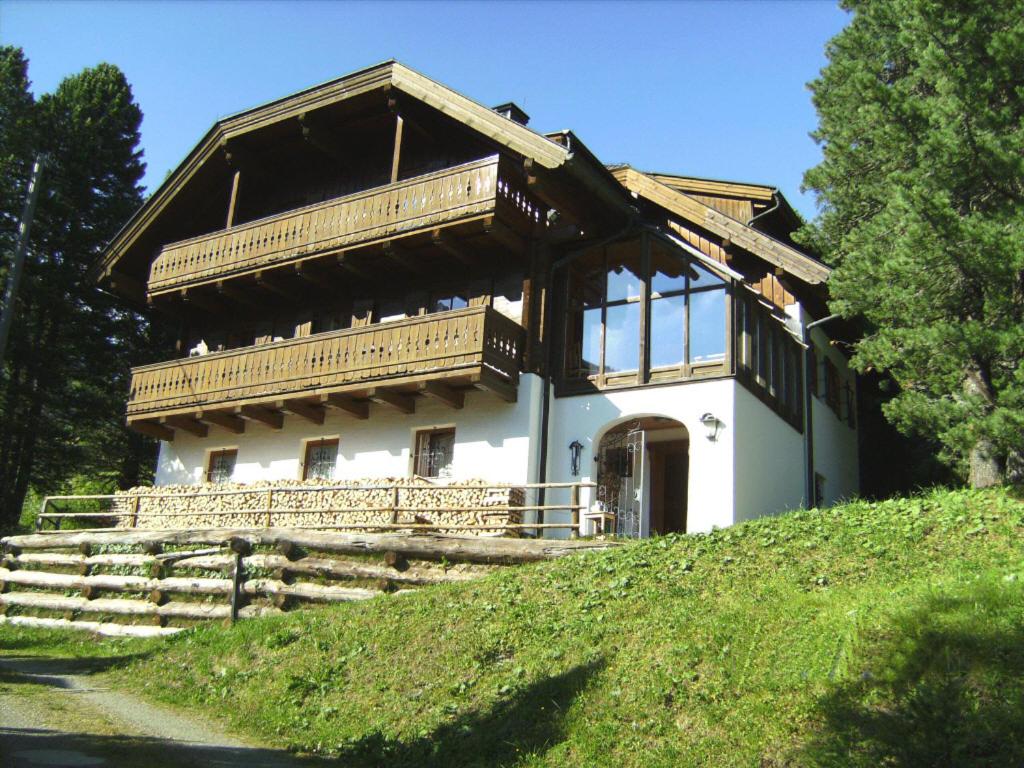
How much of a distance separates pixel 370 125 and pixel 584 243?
706 centimetres

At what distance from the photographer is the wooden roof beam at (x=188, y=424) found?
25.2 meters

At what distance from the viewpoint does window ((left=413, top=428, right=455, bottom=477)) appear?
71.3ft

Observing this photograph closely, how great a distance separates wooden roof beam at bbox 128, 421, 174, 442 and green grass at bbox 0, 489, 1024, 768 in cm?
1084

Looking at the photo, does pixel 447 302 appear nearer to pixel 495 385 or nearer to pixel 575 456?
pixel 495 385

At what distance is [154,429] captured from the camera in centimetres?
2611

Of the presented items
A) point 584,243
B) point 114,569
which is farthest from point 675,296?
point 114,569

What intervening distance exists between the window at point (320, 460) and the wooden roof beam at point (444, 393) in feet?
11.4

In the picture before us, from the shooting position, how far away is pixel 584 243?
22.4 meters

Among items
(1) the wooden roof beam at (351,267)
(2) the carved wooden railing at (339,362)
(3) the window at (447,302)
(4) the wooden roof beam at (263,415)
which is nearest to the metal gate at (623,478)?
(2) the carved wooden railing at (339,362)

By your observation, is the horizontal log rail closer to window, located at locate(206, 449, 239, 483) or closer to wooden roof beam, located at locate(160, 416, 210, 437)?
window, located at locate(206, 449, 239, 483)

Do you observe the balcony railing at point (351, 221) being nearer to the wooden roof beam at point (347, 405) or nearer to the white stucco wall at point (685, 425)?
the wooden roof beam at point (347, 405)

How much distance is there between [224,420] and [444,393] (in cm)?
691

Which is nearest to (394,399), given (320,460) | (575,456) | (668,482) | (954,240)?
(320,460)

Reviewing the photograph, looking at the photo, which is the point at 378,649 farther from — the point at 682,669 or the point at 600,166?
the point at 600,166
